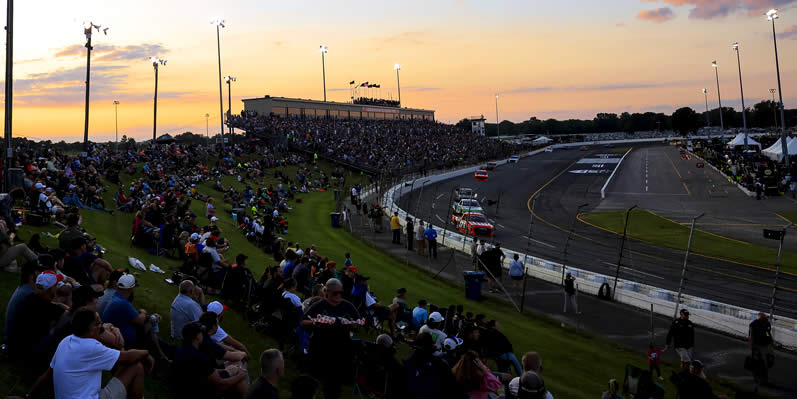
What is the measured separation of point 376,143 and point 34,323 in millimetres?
73170

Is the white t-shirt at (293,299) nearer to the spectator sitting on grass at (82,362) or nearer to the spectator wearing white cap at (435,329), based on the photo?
the spectator wearing white cap at (435,329)

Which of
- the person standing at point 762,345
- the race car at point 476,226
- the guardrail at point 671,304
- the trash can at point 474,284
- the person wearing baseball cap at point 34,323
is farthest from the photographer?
the race car at point 476,226

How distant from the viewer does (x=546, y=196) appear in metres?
53.9

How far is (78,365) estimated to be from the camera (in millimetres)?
5715

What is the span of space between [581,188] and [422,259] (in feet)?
127

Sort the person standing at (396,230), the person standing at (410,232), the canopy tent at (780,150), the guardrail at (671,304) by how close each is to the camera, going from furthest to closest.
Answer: the canopy tent at (780,150), the person standing at (396,230), the person standing at (410,232), the guardrail at (671,304)

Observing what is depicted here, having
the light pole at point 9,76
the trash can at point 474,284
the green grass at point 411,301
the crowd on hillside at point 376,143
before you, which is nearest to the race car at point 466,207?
the green grass at point 411,301

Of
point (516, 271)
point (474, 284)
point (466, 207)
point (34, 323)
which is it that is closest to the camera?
point (34, 323)

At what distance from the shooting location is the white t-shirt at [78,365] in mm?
5707

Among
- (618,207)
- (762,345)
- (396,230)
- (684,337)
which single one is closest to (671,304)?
(684,337)

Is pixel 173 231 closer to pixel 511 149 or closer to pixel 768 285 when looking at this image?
pixel 768 285

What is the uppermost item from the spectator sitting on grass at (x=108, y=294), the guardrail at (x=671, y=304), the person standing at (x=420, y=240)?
the spectator sitting on grass at (x=108, y=294)

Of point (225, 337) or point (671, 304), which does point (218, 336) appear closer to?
point (225, 337)

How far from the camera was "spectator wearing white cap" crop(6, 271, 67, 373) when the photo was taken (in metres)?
7.25
